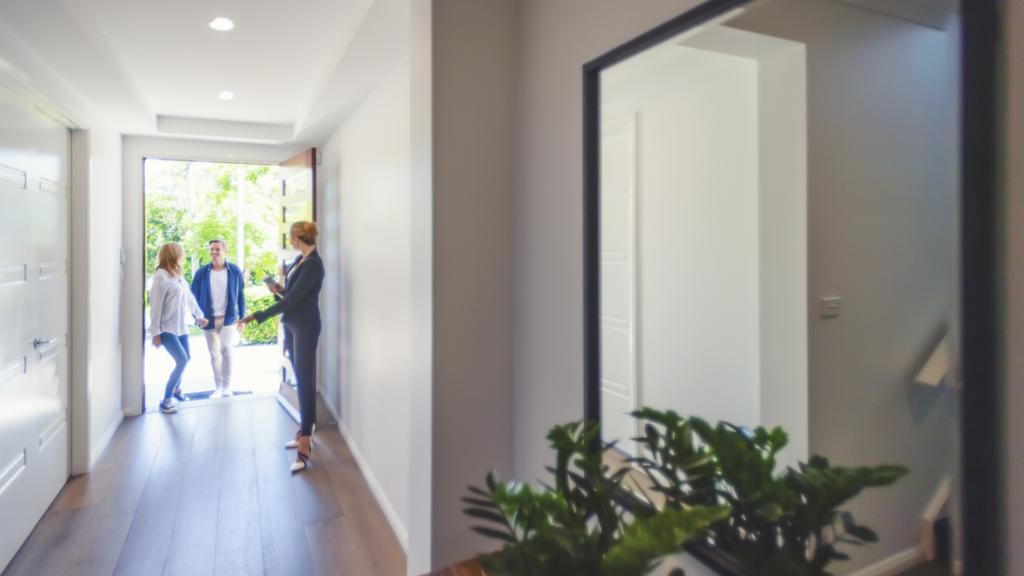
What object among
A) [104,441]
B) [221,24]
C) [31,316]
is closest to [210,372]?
[104,441]

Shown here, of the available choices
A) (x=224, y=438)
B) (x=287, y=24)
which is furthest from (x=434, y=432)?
(x=224, y=438)

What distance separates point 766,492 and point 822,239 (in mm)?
386

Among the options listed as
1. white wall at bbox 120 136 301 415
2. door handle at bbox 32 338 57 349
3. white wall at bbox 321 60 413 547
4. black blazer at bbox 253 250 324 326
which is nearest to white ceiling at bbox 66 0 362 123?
white wall at bbox 321 60 413 547

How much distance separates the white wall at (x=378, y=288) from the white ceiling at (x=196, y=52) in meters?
0.26

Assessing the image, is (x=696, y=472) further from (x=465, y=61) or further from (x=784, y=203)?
(x=465, y=61)

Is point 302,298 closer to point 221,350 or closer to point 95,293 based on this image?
point 95,293

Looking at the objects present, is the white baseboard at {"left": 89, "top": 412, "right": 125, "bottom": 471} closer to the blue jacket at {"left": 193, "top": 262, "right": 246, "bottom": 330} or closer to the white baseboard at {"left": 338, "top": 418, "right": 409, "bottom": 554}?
the blue jacket at {"left": 193, "top": 262, "right": 246, "bottom": 330}

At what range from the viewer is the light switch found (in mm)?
812

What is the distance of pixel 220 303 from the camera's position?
5047mm

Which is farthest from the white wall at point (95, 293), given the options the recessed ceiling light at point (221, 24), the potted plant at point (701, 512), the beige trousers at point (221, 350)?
the potted plant at point (701, 512)

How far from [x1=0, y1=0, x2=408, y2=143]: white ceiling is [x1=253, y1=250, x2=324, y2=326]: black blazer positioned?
1024mm

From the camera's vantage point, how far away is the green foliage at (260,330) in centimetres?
786

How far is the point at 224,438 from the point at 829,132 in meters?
4.30

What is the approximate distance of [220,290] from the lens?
5.02 meters
